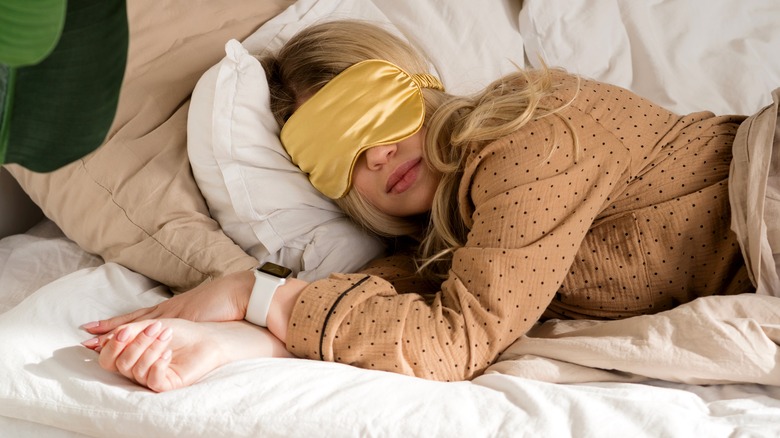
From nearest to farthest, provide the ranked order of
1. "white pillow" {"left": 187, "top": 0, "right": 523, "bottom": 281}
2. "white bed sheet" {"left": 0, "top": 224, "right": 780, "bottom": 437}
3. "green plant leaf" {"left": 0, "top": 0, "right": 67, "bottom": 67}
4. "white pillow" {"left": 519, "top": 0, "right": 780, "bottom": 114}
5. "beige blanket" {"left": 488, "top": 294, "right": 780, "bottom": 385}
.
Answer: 1. "green plant leaf" {"left": 0, "top": 0, "right": 67, "bottom": 67}
2. "white bed sheet" {"left": 0, "top": 224, "right": 780, "bottom": 437}
3. "beige blanket" {"left": 488, "top": 294, "right": 780, "bottom": 385}
4. "white pillow" {"left": 187, "top": 0, "right": 523, "bottom": 281}
5. "white pillow" {"left": 519, "top": 0, "right": 780, "bottom": 114}

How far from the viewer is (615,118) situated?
1136 mm

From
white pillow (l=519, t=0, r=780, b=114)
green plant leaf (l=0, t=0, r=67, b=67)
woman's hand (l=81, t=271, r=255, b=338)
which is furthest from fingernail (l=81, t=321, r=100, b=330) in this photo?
white pillow (l=519, t=0, r=780, b=114)

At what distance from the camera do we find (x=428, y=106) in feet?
4.00

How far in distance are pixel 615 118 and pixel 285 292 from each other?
0.51m

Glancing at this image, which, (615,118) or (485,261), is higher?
(615,118)

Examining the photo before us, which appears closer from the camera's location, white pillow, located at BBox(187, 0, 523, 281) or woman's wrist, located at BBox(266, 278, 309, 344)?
woman's wrist, located at BBox(266, 278, 309, 344)

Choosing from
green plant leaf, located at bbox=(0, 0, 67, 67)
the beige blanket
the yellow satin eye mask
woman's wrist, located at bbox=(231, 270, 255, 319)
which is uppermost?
green plant leaf, located at bbox=(0, 0, 67, 67)

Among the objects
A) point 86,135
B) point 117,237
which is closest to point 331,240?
point 117,237

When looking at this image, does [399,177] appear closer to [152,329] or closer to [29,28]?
[152,329]

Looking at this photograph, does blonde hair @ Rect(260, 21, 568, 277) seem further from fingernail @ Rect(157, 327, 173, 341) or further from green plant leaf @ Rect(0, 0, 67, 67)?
green plant leaf @ Rect(0, 0, 67, 67)

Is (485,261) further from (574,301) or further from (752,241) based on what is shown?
(752,241)

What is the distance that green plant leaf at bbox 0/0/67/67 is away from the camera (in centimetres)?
39

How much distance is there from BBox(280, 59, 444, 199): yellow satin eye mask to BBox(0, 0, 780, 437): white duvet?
308 millimetres

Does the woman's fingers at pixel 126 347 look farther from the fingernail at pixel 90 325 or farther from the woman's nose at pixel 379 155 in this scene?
the woman's nose at pixel 379 155
